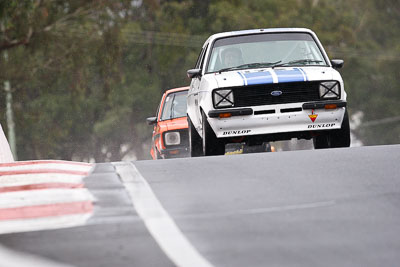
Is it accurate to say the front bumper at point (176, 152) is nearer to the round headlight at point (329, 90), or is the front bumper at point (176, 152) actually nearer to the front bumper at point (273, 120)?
the front bumper at point (273, 120)

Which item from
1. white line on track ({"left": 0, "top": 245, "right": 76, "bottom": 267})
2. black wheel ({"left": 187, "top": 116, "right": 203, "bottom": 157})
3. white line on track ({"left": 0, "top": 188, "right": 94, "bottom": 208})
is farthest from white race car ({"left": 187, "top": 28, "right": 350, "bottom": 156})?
white line on track ({"left": 0, "top": 245, "right": 76, "bottom": 267})

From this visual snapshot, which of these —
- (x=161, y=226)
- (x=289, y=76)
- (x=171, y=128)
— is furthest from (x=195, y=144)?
(x=161, y=226)

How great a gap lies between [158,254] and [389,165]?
12.4ft

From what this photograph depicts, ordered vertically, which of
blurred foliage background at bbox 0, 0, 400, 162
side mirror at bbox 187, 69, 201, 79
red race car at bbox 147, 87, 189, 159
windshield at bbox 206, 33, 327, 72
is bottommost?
blurred foliage background at bbox 0, 0, 400, 162

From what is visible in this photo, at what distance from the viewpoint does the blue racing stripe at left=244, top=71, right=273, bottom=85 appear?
10.8m

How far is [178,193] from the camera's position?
6.54m

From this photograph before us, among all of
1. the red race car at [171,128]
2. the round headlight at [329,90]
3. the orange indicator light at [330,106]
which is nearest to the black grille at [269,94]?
the round headlight at [329,90]

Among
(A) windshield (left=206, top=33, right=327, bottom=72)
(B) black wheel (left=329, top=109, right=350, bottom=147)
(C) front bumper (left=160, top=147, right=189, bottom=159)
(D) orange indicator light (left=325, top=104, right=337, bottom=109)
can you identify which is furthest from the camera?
(C) front bumper (left=160, top=147, right=189, bottom=159)

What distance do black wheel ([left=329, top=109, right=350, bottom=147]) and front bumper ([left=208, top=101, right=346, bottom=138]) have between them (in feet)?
1.22

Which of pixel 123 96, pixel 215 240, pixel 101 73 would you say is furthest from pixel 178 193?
pixel 123 96

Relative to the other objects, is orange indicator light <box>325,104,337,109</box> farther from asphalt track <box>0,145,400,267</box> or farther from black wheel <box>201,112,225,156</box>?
asphalt track <box>0,145,400,267</box>

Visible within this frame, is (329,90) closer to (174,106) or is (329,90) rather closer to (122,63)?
(174,106)

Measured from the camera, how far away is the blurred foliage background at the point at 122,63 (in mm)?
34031

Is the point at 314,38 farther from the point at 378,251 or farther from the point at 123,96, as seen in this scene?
the point at 123,96
